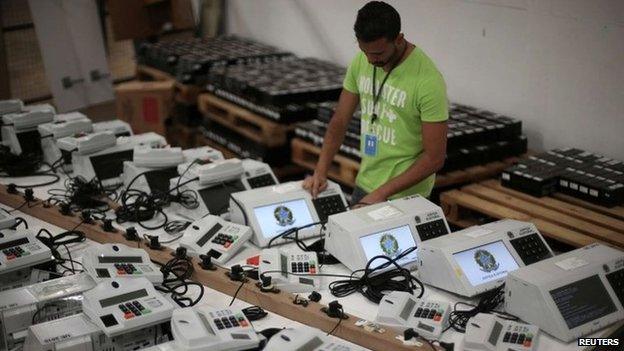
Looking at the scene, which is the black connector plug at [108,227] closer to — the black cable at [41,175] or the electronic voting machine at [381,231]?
the black cable at [41,175]

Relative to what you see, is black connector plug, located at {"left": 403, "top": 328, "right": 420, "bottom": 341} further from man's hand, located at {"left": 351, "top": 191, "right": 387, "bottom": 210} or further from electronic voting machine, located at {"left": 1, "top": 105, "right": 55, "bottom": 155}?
electronic voting machine, located at {"left": 1, "top": 105, "right": 55, "bottom": 155}

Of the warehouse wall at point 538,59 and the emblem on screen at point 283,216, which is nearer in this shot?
the emblem on screen at point 283,216

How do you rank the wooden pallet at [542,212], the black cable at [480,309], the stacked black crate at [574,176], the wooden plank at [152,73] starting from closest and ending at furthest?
1. the black cable at [480,309]
2. the wooden pallet at [542,212]
3. the stacked black crate at [574,176]
4. the wooden plank at [152,73]

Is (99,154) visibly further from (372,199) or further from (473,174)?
(473,174)

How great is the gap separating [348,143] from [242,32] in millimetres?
3938

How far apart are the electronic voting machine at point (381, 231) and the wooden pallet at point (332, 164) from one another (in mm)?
1633

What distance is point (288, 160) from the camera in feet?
Result: 23.0

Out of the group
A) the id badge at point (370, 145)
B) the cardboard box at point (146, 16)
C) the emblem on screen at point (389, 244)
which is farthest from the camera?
the cardboard box at point (146, 16)

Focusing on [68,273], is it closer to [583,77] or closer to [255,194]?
[255,194]

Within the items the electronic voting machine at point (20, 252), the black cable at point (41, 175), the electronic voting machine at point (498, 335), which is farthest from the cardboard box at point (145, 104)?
the electronic voting machine at point (498, 335)

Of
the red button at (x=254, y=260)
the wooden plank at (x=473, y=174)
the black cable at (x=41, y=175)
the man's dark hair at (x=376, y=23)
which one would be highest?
the man's dark hair at (x=376, y=23)

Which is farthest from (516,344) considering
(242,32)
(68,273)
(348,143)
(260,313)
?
(242,32)

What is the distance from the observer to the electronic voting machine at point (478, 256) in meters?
3.84

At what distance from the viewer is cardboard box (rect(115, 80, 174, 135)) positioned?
25.9ft
